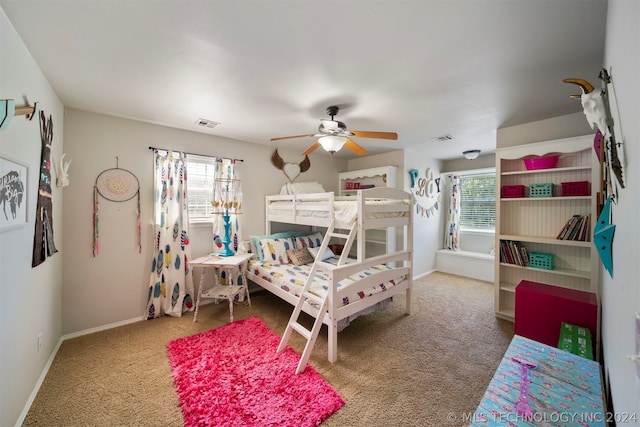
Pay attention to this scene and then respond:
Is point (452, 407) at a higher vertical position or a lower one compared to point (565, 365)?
lower

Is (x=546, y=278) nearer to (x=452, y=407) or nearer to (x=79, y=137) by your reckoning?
(x=452, y=407)

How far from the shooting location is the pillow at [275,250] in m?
3.42

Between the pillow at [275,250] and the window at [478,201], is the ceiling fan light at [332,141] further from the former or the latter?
the window at [478,201]

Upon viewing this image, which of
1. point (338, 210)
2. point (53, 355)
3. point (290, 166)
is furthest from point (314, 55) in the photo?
point (53, 355)

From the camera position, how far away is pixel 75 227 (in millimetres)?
2549

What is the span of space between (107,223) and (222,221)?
1228 millimetres

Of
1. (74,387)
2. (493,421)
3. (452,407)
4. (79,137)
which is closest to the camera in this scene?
(493,421)

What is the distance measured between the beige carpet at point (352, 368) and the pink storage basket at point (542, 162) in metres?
1.87

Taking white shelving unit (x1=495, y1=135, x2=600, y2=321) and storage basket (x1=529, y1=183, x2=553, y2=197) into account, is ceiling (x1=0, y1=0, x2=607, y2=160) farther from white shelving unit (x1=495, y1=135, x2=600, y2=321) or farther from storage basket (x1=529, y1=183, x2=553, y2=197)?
storage basket (x1=529, y1=183, x2=553, y2=197)

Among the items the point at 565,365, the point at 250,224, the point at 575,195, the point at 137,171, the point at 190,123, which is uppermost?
the point at 190,123

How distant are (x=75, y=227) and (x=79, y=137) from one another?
0.94m

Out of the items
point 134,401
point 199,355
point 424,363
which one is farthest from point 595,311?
point 134,401

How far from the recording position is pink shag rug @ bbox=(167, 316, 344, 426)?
1589 millimetres

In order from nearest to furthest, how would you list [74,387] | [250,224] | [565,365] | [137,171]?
[565,365] → [74,387] → [137,171] → [250,224]
